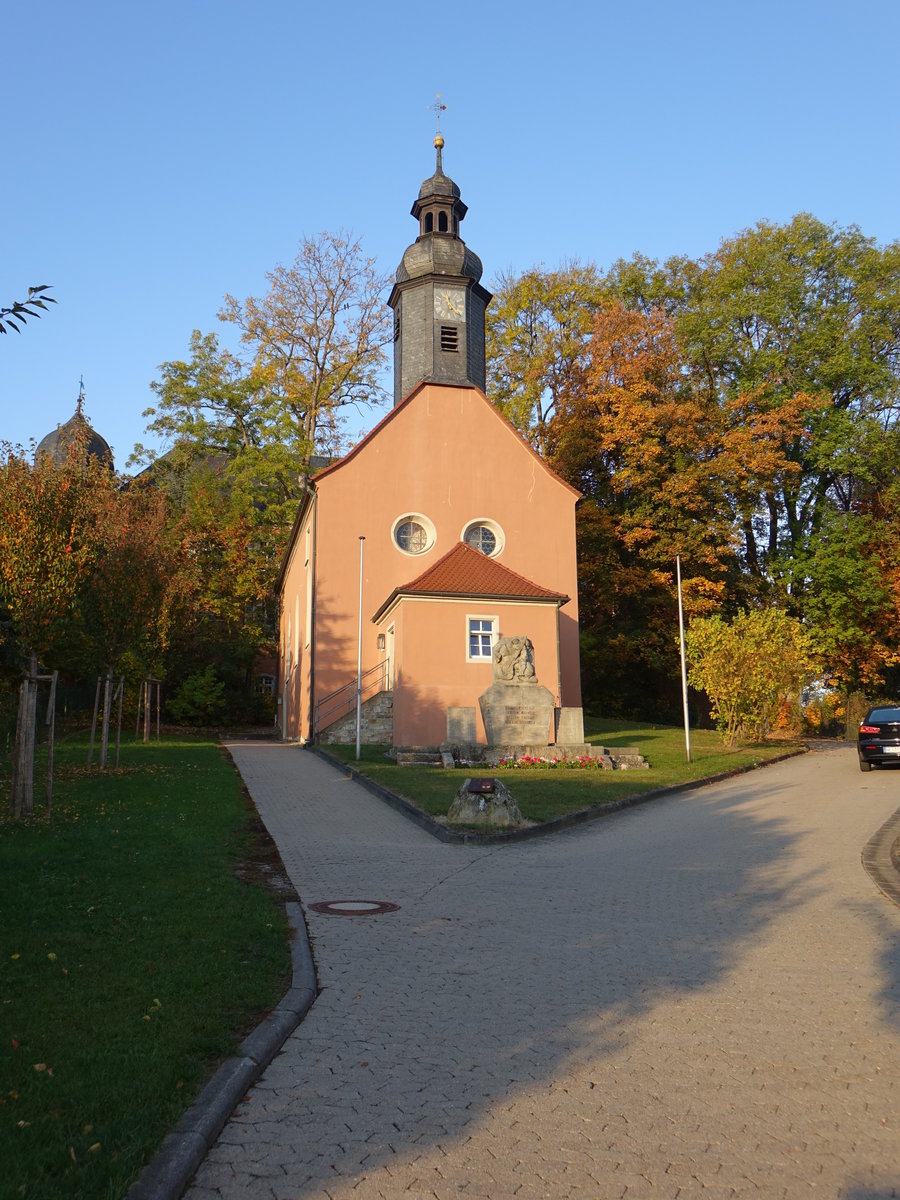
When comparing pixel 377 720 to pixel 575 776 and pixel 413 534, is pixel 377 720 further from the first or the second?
pixel 575 776

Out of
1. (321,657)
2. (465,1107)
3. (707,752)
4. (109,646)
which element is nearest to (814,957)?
(465,1107)

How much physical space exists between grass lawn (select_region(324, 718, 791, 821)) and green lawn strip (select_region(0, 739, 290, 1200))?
541 cm

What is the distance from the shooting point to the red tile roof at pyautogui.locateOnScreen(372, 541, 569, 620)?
27047 mm

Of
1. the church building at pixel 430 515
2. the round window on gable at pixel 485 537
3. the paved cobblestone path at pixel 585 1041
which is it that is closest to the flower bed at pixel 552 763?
the church building at pixel 430 515

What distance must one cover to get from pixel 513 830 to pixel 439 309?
1002 inches

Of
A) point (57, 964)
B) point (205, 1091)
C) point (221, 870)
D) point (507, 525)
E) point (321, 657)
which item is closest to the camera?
point (205, 1091)

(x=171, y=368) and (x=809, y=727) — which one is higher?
(x=171, y=368)

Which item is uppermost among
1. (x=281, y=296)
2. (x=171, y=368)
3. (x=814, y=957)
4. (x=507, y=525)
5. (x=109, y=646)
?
(x=281, y=296)

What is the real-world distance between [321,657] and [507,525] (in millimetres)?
7896

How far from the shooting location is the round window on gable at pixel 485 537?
33312 millimetres

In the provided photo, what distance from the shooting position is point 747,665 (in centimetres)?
2783

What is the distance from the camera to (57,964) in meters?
5.86

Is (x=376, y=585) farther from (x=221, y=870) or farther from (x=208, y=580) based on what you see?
(x=221, y=870)

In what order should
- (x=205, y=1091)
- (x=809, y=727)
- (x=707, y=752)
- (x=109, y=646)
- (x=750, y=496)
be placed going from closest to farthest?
1. (x=205, y=1091)
2. (x=109, y=646)
3. (x=707, y=752)
4. (x=750, y=496)
5. (x=809, y=727)
